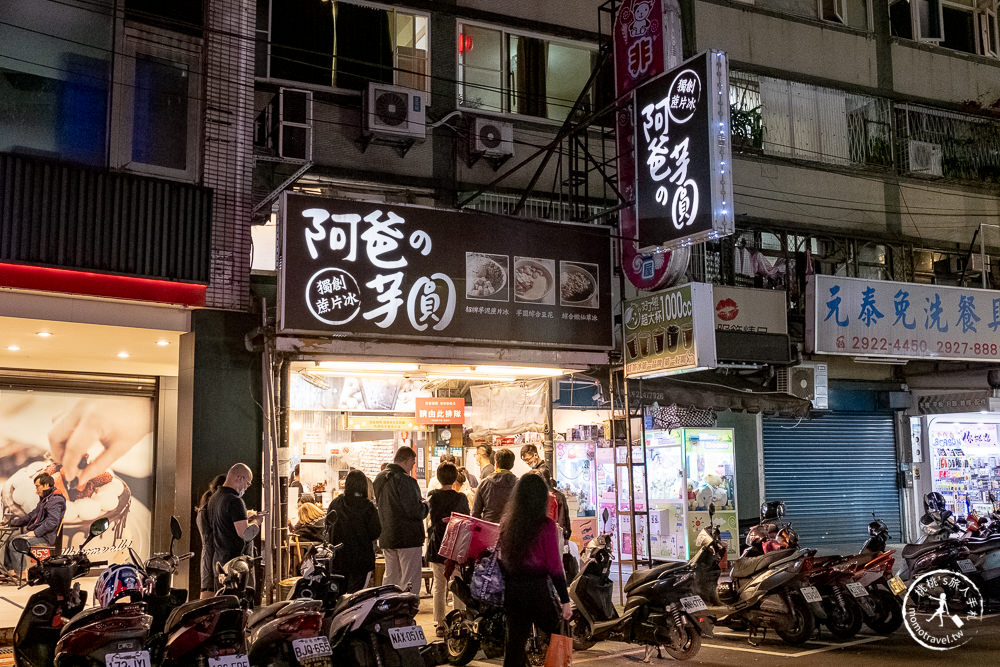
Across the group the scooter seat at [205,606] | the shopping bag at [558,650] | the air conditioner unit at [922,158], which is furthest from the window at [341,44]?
the air conditioner unit at [922,158]

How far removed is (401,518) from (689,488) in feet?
26.0

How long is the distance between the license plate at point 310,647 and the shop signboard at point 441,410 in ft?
25.9

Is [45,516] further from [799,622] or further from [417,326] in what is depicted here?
[799,622]

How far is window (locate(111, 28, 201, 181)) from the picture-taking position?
37.8 ft

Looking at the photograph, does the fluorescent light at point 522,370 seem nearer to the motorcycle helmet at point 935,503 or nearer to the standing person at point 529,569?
the motorcycle helmet at point 935,503

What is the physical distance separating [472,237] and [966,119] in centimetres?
1363

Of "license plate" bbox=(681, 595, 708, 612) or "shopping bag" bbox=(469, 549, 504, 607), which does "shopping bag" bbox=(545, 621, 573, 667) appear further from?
"license plate" bbox=(681, 595, 708, 612)

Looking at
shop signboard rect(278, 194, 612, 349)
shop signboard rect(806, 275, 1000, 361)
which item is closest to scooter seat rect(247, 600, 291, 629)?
shop signboard rect(278, 194, 612, 349)

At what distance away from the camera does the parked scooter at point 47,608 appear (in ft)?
26.0

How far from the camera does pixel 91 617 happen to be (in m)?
7.20

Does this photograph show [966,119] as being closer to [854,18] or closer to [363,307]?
[854,18]

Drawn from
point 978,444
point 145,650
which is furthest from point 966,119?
point 145,650

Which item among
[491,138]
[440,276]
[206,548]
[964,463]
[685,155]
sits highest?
[491,138]

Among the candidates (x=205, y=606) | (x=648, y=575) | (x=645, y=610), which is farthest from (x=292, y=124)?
(x=645, y=610)
